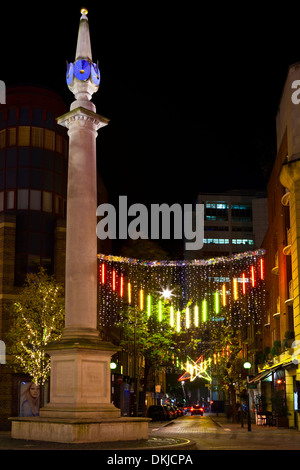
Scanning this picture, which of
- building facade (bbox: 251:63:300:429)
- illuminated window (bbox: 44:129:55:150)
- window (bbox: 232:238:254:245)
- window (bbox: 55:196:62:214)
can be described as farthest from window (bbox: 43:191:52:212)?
window (bbox: 232:238:254:245)

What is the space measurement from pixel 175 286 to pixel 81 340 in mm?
40199

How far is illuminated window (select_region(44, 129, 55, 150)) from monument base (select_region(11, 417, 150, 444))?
115 feet

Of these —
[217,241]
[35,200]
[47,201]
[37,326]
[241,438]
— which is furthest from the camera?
[217,241]

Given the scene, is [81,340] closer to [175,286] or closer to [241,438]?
[241,438]

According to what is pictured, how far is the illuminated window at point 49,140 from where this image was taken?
52719mm

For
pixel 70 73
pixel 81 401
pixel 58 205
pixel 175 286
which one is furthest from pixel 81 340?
pixel 175 286

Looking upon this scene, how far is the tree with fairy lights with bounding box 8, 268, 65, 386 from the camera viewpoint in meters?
41.6

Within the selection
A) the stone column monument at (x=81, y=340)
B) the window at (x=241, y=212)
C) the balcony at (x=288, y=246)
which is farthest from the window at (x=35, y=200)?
the window at (x=241, y=212)

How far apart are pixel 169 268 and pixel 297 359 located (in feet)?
66.3

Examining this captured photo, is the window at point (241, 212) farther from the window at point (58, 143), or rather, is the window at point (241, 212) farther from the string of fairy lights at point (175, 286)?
the window at point (58, 143)

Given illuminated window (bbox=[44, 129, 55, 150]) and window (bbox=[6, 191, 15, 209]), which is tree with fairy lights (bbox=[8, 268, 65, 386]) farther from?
illuminated window (bbox=[44, 129, 55, 150])

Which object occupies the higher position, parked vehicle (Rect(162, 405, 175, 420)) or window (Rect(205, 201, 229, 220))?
window (Rect(205, 201, 229, 220))

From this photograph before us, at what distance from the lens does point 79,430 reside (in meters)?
18.0
